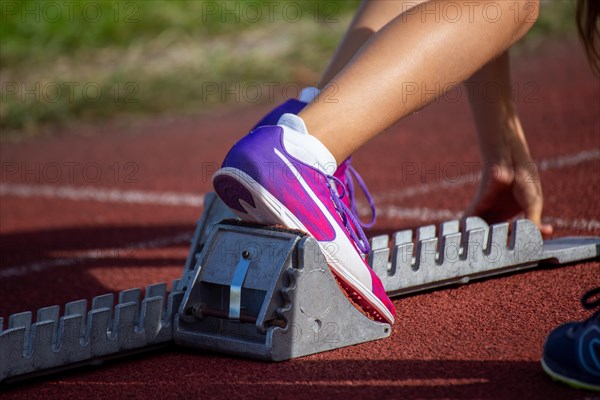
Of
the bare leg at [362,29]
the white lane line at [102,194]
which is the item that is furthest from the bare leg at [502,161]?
the white lane line at [102,194]

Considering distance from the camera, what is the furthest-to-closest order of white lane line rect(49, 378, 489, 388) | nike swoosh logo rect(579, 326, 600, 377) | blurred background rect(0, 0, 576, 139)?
blurred background rect(0, 0, 576, 139) < white lane line rect(49, 378, 489, 388) < nike swoosh logo rect(579, 326, 600, 377)

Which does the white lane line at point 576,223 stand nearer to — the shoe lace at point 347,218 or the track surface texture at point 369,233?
the track surface texture at point 369,233

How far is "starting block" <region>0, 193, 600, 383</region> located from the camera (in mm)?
2336

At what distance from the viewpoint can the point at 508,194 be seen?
3.49 metres

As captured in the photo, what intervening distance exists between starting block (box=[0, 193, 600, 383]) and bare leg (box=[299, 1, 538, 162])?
31 cm

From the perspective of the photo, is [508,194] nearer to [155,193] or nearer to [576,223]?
[576,223]

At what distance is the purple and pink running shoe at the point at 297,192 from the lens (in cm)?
238

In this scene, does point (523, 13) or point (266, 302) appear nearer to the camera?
point (266, 302)

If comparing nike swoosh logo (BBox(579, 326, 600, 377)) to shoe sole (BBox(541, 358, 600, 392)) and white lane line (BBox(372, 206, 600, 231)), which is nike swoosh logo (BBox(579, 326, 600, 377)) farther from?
white lane line (BBox(372, 206, 600, 231))

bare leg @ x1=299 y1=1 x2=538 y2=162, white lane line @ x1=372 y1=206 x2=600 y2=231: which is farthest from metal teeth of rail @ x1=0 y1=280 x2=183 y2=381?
white lane line @ x1=372 y1=206 x2=600 y2=231

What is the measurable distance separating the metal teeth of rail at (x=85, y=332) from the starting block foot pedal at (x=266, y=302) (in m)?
0.07

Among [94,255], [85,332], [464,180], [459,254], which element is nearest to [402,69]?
[459,254]

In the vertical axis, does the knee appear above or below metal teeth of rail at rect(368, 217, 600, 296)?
above

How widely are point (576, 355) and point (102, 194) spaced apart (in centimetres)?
354
